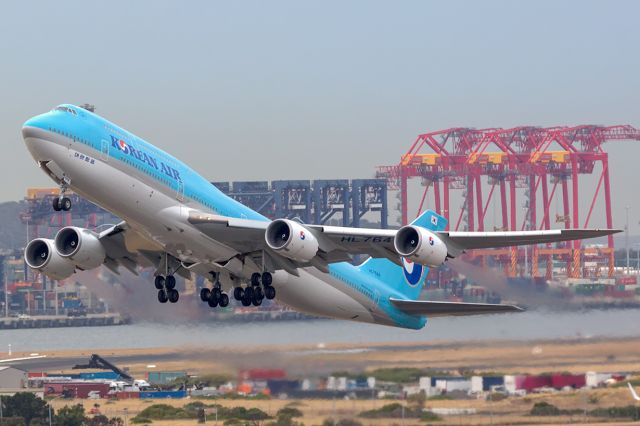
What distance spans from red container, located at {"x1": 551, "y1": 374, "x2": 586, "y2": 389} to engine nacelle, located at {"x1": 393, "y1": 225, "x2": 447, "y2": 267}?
29.5 feet

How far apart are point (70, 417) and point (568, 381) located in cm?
1927

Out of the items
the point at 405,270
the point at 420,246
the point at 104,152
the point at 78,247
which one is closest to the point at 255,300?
the point at 78,247

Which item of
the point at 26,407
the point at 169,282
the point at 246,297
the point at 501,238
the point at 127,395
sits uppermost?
the point at 501,238

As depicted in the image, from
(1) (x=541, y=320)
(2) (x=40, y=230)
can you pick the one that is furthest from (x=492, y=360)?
(2) (x=40, y=230)

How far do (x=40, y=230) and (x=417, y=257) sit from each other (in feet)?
502

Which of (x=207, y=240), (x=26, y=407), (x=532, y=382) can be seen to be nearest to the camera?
(x=207, y=240)

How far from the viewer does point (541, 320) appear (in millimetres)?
47344

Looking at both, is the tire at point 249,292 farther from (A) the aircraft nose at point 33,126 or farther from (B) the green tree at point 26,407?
(B) the green tree at point 26,407

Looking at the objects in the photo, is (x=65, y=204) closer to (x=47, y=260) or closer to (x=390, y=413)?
(x=47, y=260)

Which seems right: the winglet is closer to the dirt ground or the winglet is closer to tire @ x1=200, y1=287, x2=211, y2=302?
the dirt ground

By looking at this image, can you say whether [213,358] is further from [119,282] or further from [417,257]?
[417,257]

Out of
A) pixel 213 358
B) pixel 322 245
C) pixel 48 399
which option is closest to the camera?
pixel 322 245

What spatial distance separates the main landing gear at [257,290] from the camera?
40.1m

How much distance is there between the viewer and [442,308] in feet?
148
